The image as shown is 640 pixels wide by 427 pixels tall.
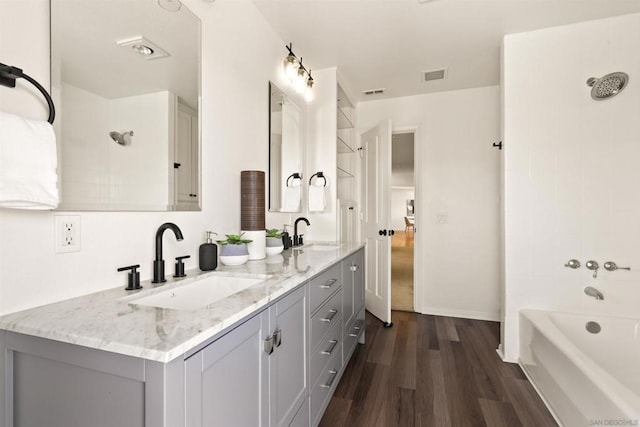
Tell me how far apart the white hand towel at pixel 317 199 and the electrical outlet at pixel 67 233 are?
1.86 meters

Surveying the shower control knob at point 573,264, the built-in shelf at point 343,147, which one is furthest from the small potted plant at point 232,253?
the shower control knob at point 573,264

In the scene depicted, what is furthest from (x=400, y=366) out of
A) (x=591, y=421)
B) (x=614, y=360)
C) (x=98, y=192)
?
(x=98, y=192)

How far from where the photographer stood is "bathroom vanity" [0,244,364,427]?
2.17 ft

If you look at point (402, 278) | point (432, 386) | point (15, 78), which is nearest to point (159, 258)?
point (15, 78)

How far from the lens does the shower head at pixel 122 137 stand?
1087 millimetres

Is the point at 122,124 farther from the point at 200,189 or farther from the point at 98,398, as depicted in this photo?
the point at 98,398

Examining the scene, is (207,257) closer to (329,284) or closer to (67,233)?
(67,233)

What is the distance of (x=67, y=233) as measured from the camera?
955mm

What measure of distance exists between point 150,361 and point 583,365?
190 centimetres

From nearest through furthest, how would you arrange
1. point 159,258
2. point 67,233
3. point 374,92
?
point 67,233 → point 159,258 → point 374,92

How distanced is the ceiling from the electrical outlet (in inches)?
70.5

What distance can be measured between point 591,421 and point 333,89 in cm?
283

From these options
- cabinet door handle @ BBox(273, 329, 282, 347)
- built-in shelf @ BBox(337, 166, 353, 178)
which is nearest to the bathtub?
cabinet door handle @ BBox(273, 329, 282, 347)

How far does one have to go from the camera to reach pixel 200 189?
59.9 inches
